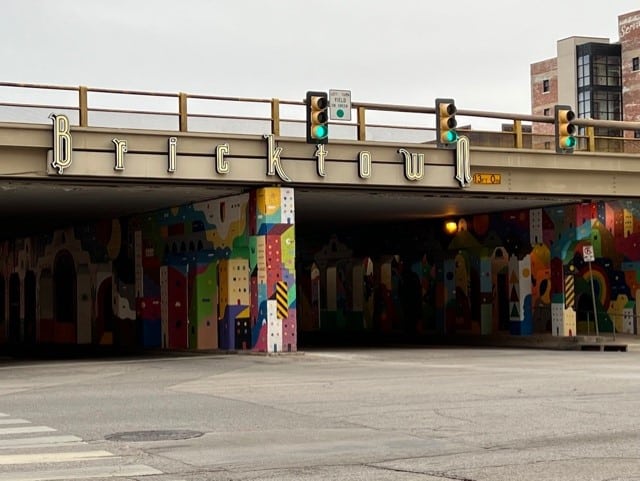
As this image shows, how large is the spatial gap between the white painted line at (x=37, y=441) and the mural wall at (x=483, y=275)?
26494mm

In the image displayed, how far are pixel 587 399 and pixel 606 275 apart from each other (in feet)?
96.1

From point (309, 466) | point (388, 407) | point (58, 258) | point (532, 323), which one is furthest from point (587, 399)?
point (58, 258)

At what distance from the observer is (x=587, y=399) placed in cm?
1672

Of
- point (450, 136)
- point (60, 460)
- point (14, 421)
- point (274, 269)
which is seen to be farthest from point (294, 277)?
point (60, 460)

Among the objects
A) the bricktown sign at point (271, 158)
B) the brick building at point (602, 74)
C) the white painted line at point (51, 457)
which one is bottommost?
the white painted line at point (51, 457)

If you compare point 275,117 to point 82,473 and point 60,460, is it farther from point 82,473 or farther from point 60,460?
point 82,473

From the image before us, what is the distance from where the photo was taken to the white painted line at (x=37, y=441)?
12.6 meters

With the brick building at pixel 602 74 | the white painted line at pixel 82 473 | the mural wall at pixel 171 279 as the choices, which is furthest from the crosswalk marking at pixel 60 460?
the brick building at pixel 602 74

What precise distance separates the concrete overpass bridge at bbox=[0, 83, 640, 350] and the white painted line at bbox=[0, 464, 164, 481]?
17233 millimetres

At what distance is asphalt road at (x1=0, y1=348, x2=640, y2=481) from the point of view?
34.9ft

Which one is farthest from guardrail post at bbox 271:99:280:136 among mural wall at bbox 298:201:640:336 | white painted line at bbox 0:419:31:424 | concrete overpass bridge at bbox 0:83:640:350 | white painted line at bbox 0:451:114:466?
white painted line at bbox 0:451:114:466

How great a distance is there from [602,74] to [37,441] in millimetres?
84164

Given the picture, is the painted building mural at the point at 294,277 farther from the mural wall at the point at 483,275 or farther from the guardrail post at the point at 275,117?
the guardrail post at the point at 275,117

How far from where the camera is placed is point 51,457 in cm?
1161
